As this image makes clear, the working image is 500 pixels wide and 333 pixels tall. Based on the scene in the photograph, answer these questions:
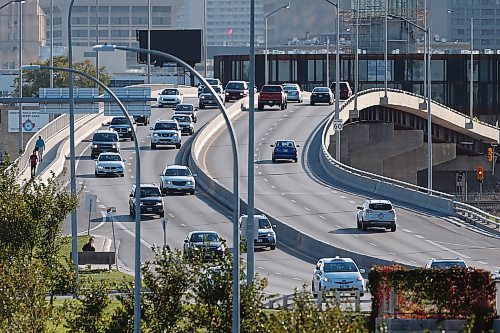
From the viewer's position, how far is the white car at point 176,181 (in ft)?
228

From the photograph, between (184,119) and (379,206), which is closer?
(379,206)

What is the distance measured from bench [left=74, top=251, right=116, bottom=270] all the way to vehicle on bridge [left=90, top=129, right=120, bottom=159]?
29.7 metres

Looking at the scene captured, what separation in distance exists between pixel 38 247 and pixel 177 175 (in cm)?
3260

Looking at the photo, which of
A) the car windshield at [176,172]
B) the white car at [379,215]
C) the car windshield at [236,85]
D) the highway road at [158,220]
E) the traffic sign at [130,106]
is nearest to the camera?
the highway road at [158,220]

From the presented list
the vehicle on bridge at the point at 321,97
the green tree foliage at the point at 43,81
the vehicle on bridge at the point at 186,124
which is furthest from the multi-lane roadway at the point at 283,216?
the green tree foliage at the point at 43,81

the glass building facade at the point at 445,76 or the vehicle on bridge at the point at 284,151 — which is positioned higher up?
the glass building facade at the point at 445,76

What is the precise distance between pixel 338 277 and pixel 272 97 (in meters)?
66.6

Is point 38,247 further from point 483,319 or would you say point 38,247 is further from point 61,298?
point 483,319

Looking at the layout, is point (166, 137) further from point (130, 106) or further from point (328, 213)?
point (328, 213)

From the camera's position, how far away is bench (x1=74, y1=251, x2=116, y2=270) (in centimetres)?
5159

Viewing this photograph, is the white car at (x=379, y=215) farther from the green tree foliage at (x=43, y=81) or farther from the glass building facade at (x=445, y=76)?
the glass building facade at (x=445, y=76)

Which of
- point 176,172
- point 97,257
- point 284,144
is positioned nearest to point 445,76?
point 284,144

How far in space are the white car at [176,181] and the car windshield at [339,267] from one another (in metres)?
28.5

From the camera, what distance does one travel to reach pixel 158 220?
206 ft
